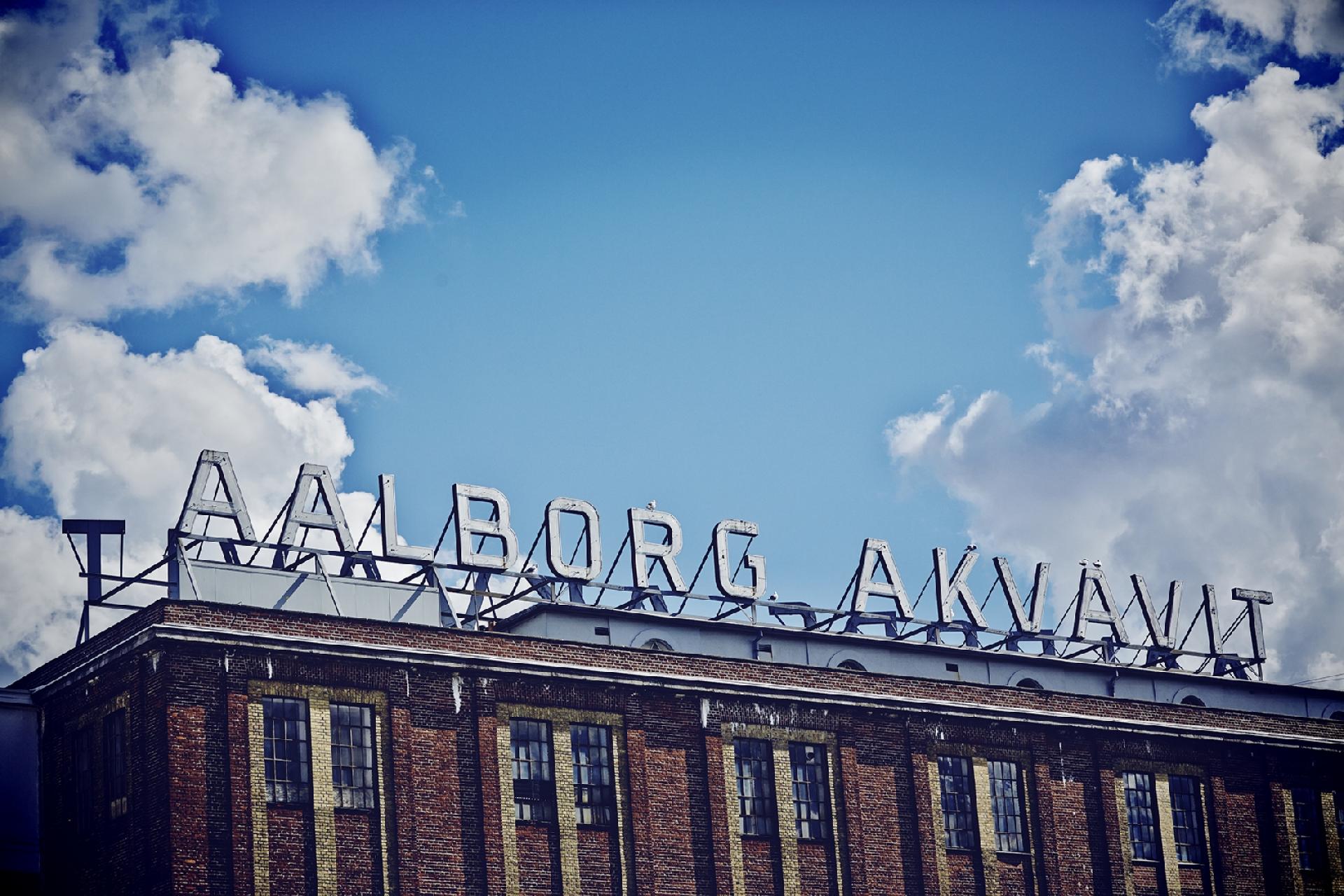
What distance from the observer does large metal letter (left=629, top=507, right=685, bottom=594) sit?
49.0 meters

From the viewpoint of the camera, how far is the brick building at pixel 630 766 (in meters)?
39.1

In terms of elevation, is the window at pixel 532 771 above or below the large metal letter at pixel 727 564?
below

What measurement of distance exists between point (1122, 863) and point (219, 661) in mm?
26951

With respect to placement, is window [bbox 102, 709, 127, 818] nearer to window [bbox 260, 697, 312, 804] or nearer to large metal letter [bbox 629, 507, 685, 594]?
window [bbox 260, 697, 312, 804]

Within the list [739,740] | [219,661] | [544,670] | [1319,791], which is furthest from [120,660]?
[1319,791]

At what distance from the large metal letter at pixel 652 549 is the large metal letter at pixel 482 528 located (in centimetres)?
381

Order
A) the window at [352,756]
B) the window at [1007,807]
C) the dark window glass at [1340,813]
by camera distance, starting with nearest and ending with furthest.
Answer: the window at [352,756] < the window at [1007,807] < the dark window glass at [1340,813]

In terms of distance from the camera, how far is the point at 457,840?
41.3 metres

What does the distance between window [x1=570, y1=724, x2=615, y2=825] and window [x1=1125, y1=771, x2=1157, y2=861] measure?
17.2 m

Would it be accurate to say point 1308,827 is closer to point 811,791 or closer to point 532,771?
point 811,791

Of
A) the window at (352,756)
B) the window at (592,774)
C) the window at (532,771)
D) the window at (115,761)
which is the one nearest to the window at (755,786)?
the window at (592,774)

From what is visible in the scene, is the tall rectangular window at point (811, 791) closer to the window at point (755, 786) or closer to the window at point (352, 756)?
the window at point (755, 786)

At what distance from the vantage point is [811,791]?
47500mm

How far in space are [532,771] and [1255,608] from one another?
1265 inches
